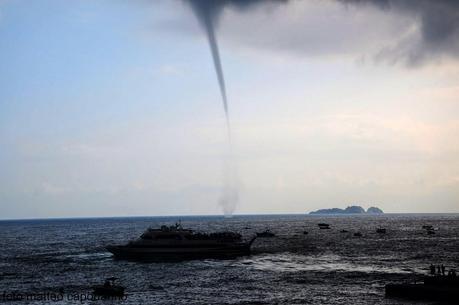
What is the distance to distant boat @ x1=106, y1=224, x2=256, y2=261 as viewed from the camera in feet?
345

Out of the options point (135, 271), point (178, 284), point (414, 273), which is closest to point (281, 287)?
point (178, 284)

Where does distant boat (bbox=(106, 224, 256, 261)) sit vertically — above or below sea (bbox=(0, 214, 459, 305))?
above

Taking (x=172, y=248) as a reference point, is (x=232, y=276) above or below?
below

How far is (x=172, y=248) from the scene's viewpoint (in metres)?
105

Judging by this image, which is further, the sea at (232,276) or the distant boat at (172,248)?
the distant boat at (172,248)

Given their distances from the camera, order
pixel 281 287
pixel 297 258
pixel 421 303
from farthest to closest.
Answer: pixel 297 258 < pixel 281 287 < pixel 421 303

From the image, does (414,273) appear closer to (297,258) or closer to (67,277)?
(297,258)

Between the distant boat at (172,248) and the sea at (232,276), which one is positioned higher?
the distant boat at (172,248)

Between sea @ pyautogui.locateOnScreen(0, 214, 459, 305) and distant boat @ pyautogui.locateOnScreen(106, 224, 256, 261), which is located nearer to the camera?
sea @ pyautogui.locateOnScreen(0, 214, 459, 305)

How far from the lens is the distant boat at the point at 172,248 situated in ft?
345

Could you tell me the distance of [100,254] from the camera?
117750mm

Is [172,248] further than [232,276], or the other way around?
[172,248]

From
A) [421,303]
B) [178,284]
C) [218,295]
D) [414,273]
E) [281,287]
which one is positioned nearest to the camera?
[421,303]

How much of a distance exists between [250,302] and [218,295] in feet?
19.3
